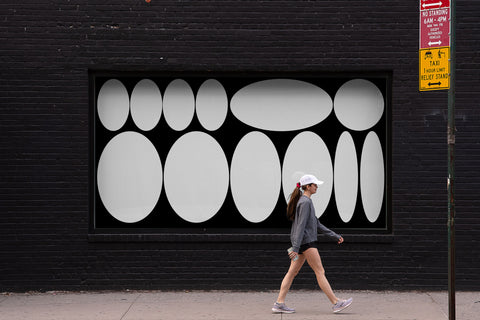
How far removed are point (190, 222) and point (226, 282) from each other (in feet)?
3.49

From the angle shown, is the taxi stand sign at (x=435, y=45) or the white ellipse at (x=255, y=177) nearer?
the taxi stand sign at (x=435, y=45)

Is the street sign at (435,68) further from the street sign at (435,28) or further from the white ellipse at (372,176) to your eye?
the white ellipse at (372,176)

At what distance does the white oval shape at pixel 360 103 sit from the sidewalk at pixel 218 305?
259cm

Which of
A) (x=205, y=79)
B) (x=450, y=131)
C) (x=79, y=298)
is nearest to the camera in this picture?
(x=450, y=131)

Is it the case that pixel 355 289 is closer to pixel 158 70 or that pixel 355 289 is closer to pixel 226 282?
pixel 226 282

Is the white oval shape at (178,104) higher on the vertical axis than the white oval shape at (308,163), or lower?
higher

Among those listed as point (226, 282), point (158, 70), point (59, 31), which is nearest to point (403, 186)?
point (226, 282)

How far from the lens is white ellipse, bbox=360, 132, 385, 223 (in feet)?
35.9

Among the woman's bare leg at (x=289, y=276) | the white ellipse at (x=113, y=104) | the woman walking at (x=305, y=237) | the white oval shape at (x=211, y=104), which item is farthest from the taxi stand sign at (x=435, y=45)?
the white ellipse at (x=113, y=104)

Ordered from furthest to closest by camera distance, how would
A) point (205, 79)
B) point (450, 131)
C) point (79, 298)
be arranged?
point (205, 79), point (79, 298), point (450, 131)

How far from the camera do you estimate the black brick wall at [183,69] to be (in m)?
10.6

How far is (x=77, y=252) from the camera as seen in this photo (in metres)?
10.7

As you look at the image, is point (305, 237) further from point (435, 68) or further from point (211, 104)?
point (211, 104)

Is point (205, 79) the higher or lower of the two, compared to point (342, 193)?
higher
